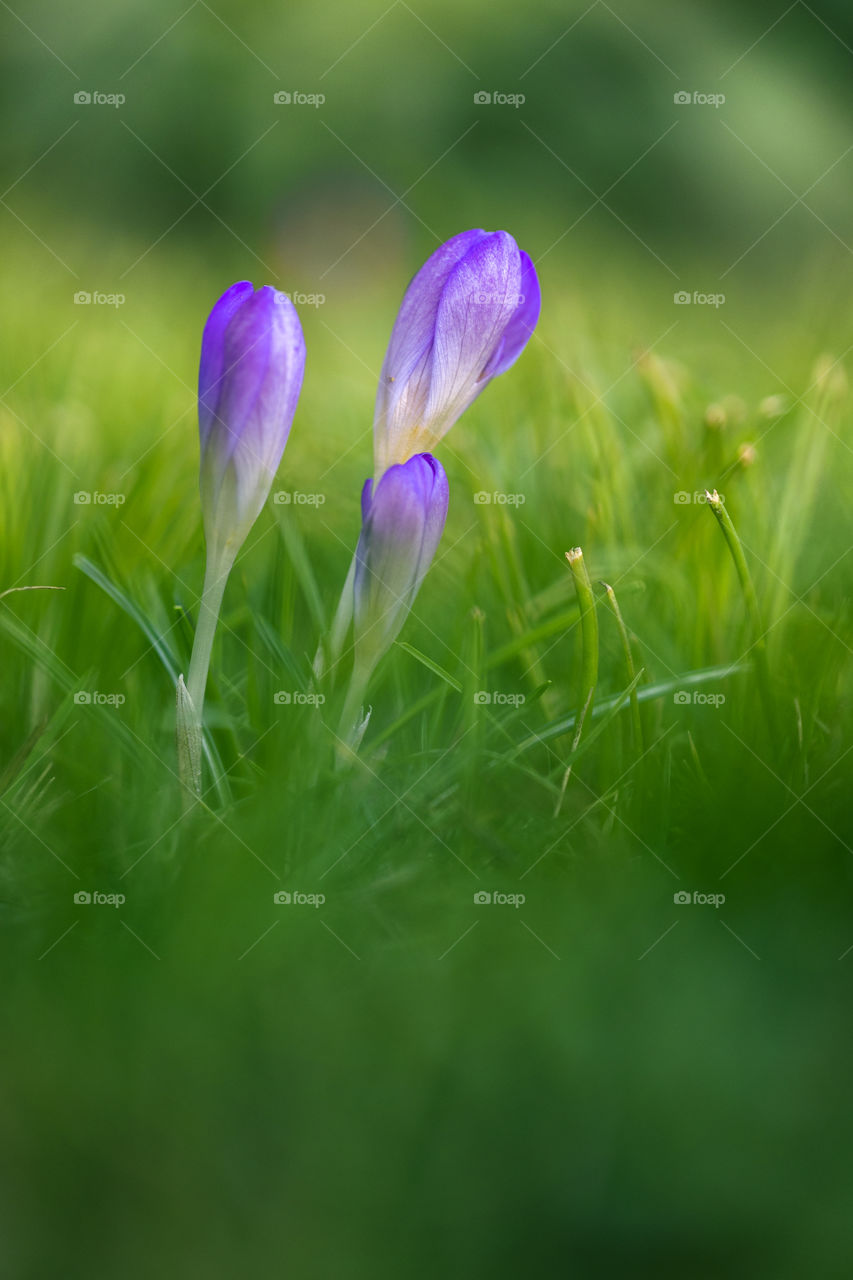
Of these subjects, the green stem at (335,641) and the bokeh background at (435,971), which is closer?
the bokeh background at (435,971)

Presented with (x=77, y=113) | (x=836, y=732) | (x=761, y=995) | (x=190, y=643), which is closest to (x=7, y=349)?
(x=190, y=643)

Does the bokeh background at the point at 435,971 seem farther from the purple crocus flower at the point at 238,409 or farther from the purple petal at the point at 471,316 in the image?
the purple petal at the point at 471,316

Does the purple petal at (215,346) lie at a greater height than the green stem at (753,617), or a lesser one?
greater

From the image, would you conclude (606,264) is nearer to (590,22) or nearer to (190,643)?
(590,22)

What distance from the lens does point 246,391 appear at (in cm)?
43

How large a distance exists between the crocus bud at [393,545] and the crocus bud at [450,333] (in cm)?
4

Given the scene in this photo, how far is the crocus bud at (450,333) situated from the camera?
18.1 inches

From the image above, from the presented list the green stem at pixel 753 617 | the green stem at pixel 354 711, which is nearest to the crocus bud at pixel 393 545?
the green stem at pixel 354 711

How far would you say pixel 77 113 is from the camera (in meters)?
2.46

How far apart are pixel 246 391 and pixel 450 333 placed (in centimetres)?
9

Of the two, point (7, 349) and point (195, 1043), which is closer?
point (195, 1043)

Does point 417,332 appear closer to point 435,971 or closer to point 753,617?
point 753,617

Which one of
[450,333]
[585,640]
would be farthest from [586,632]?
[450,333]

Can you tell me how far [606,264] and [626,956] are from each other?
202cm
